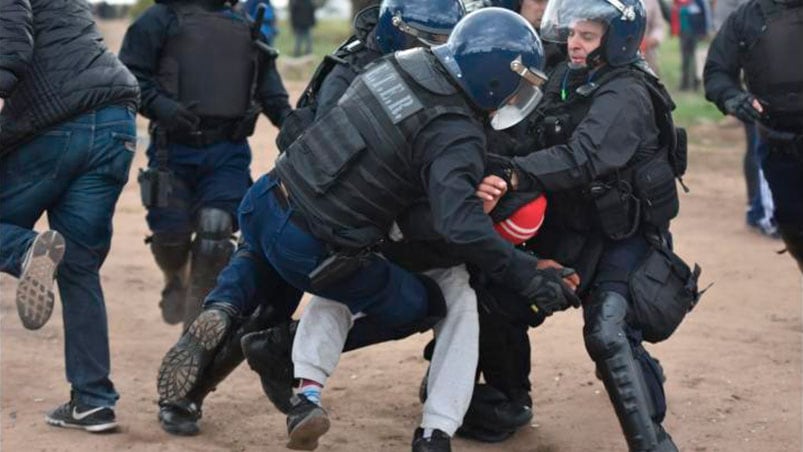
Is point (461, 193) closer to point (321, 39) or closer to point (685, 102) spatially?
point (685, 102)

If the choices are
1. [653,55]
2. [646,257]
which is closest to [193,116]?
[646,257]

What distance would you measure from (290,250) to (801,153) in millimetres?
2950

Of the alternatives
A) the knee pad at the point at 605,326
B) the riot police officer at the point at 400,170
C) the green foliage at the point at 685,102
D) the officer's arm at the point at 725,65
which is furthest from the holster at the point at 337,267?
the green foliage at the point at 685,102

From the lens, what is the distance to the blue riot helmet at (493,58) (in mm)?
5031

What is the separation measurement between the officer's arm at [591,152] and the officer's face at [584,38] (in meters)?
0.25

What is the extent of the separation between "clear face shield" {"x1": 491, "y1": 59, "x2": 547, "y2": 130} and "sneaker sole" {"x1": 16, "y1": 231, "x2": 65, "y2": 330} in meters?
1.75

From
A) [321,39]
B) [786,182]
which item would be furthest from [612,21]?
[321,39]

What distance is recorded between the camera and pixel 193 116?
7109 millimetres

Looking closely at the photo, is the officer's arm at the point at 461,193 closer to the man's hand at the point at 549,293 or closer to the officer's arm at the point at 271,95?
the man's hand at the point at 549,293

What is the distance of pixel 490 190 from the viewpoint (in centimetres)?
512

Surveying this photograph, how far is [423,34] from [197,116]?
1832mm

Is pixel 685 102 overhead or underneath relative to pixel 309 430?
underneath

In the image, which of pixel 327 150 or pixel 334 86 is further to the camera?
pixel 334 86

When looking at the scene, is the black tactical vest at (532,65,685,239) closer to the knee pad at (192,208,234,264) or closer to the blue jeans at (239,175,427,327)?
the blue jeans at (239,175,427,327)
